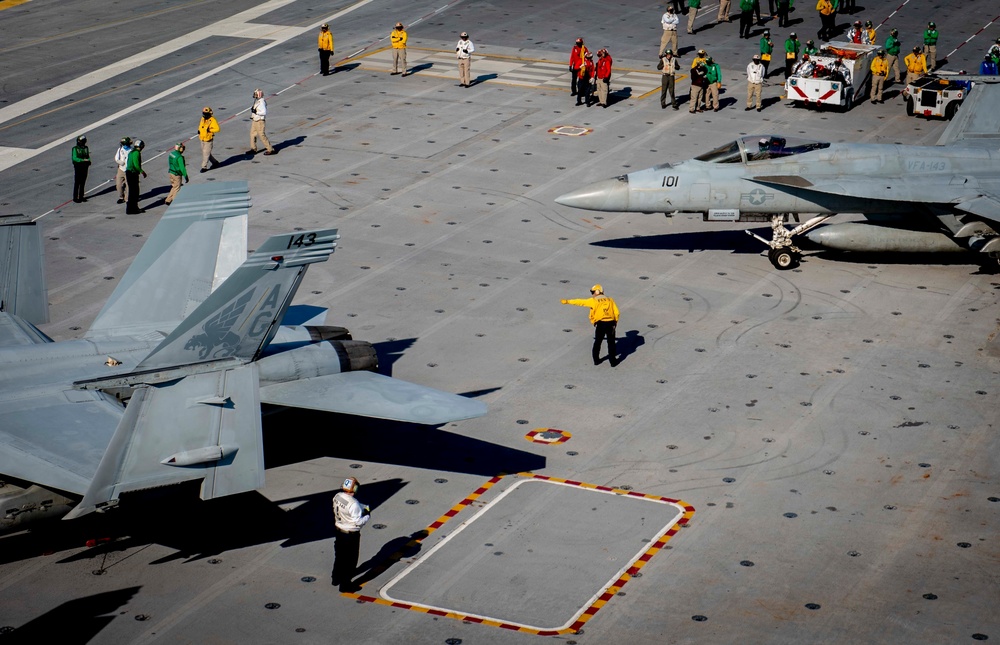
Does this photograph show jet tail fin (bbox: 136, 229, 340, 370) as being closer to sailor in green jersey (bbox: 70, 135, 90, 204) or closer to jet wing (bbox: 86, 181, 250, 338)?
jet wing (bbox: 86, 181, 250, 338)

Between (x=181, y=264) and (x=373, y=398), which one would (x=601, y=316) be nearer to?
(x=373, y=398)

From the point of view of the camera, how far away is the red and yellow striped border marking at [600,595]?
15219 mm

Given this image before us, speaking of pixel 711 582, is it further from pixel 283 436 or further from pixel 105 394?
pixel 105 394

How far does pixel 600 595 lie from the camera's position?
52.0 ft

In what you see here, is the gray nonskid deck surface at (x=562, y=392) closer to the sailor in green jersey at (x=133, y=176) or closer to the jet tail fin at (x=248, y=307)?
the sailor in green jersey at (x=133, y=176)

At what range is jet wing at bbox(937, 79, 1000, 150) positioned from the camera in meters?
28.7

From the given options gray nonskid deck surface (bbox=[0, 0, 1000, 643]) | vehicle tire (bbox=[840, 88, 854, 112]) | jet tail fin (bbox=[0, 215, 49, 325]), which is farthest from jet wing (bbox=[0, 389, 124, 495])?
vehicle tire (bbox=[840, 88, 854, 112])

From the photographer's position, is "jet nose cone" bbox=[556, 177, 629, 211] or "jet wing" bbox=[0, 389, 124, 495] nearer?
"jet wing" bbox=[0, 389, 124, 495]

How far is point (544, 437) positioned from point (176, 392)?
6495 millimetres

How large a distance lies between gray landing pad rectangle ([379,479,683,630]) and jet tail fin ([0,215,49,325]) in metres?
8.38

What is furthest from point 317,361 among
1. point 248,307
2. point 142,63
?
point 142,63

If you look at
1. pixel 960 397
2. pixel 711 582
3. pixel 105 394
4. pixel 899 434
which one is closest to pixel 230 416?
pixel 105 394

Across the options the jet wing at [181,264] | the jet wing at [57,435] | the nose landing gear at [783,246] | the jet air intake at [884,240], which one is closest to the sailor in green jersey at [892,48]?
the jet air intake at [884,240]

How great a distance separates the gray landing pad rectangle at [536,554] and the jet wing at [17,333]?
7097 millimetres
